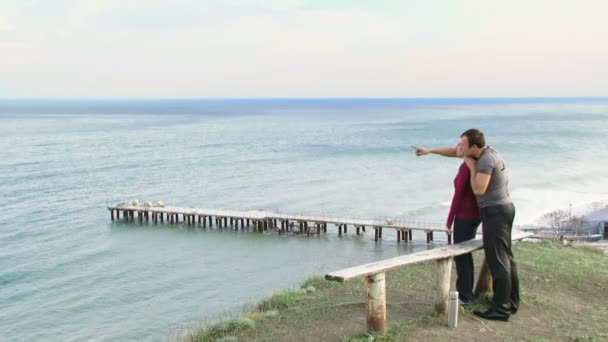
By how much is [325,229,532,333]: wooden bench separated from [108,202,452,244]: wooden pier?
28.3 metres

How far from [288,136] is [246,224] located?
251 ft

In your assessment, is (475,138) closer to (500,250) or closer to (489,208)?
(489,208)

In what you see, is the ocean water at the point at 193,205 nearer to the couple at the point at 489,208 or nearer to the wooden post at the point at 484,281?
the wooden post at the point at 484,281

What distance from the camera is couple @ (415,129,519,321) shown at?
7.82 meters

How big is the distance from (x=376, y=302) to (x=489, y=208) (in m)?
2.03

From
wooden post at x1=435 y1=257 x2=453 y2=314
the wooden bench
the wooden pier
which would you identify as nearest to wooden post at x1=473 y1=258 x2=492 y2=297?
the wooden bench

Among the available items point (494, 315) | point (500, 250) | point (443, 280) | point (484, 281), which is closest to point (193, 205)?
point (484, 281)

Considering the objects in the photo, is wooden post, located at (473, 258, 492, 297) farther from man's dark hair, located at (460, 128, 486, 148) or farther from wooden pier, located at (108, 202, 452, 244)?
wooden pier, located at (108, 202, 452, 244)

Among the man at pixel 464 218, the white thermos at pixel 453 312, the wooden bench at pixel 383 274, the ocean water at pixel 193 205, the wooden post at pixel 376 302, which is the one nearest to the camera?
the wooden bench at pixel 383 274

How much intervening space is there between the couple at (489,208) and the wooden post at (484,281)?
1.94 ft

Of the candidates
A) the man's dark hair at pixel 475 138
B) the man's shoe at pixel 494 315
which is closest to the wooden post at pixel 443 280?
the man's shoe at pixel 494 315

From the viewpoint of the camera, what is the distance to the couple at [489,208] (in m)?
7.82

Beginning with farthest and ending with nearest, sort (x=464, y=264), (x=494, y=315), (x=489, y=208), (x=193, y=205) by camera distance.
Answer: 1. (x=193, y=205)
2. (x=464, y=264)
3. (x=494, y=315)
4. (x=489, y=208)

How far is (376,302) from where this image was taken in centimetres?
779
